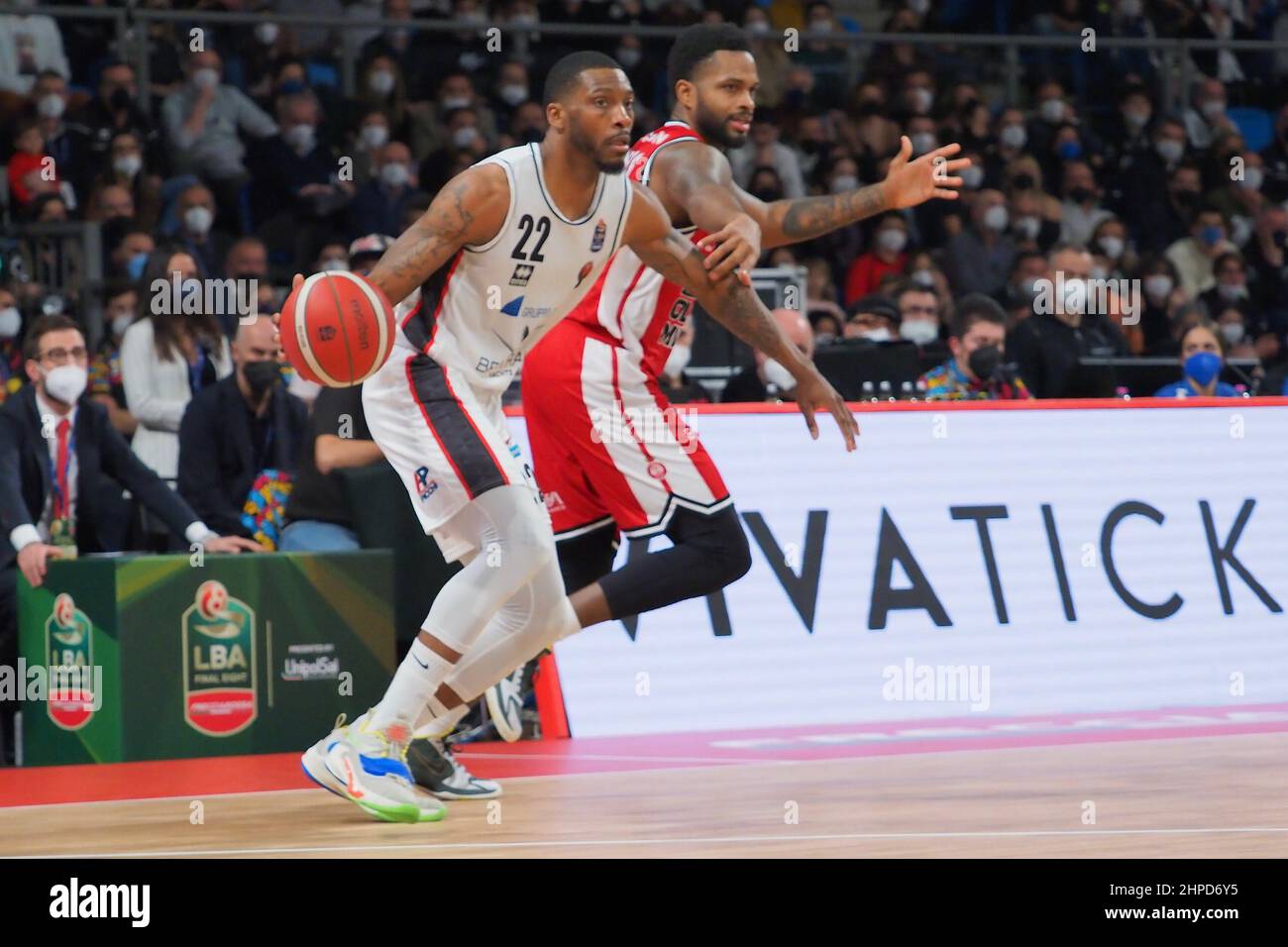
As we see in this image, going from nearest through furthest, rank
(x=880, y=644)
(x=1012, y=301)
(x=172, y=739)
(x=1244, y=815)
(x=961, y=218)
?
(x=1244, y=815), (x=172, y=739), (x=880, y=644), (x=1012, y=301), (x=961, y=218)

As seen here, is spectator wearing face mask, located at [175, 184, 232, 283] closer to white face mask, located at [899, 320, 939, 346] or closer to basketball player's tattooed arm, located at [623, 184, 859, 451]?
white face mask, located at [899, 320, 939, 346]

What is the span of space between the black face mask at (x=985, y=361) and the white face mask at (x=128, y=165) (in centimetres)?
520

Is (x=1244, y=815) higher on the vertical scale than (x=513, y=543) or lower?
lower

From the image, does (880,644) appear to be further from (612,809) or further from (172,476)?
(172,476)

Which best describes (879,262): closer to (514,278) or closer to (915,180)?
(915,180)

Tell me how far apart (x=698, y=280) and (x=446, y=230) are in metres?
0.81

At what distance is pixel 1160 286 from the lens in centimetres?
1330

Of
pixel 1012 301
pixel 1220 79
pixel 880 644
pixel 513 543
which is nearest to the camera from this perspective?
pixel 513 543

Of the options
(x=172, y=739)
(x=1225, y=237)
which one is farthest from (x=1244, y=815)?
(x=1225, y=237)

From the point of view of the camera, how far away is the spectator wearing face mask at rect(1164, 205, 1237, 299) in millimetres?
14141

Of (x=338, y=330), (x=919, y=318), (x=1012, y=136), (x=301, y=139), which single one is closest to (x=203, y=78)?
(x=301, y=139)

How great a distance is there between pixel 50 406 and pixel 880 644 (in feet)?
10.9

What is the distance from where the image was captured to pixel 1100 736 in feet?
23.0

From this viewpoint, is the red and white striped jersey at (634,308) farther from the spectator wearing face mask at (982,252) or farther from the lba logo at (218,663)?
the spectator wearing face mask at (982,252)
